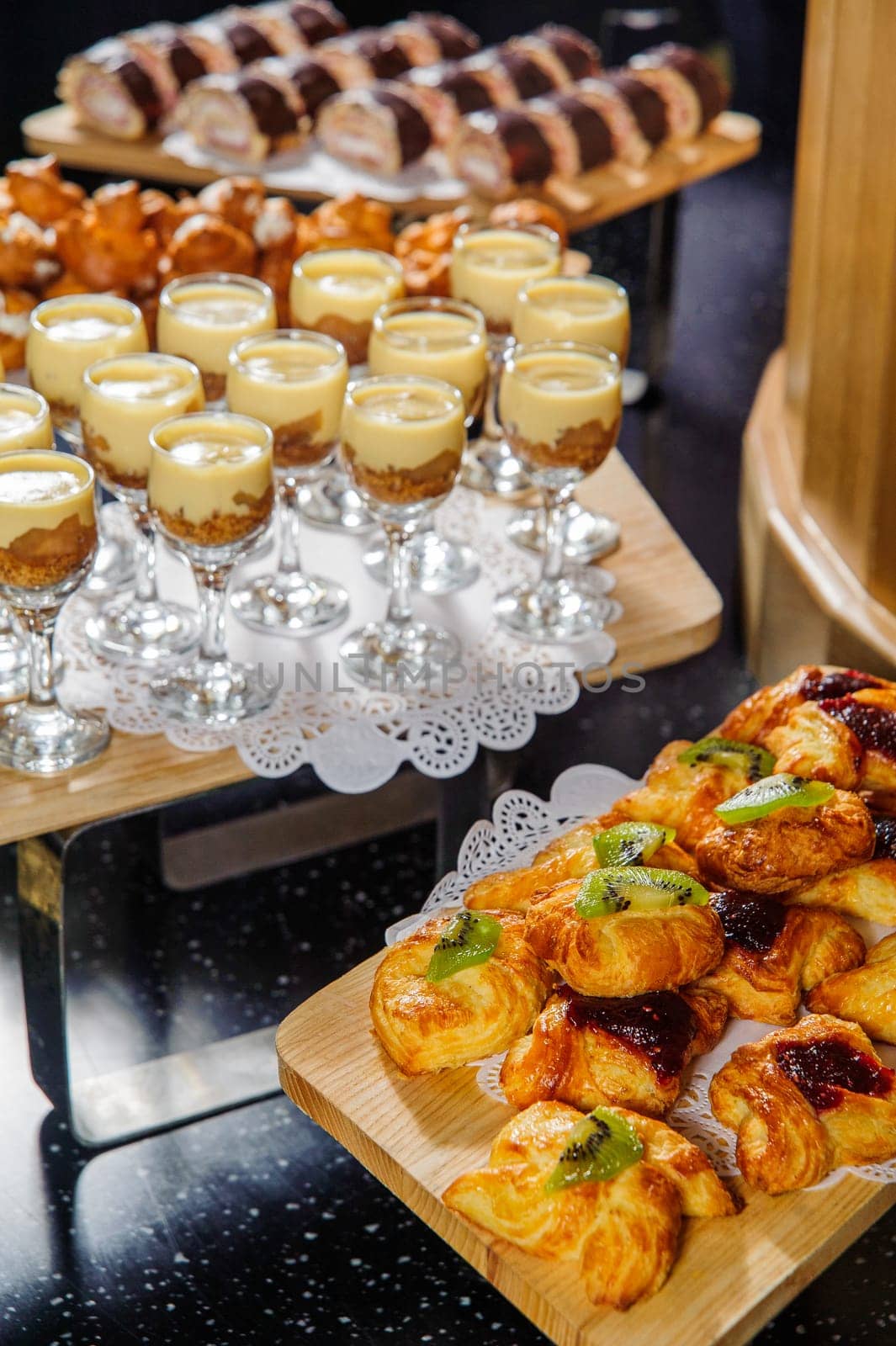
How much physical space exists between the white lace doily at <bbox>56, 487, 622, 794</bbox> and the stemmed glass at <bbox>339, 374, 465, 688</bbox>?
33 mm

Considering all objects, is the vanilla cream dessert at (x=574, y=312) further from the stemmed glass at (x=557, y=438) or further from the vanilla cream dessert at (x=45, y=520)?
the vanilla cream dessert at (x=45, y=520)

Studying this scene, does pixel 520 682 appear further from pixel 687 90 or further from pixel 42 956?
pixel 687 90

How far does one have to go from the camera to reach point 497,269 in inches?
101

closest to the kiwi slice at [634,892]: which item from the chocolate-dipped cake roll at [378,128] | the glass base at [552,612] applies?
the glass base at [552,612]

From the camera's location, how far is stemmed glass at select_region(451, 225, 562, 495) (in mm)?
2566

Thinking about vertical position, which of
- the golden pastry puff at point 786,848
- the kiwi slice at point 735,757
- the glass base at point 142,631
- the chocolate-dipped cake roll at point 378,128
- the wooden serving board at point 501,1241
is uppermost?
the chocolate-dipped cake roll at point 378,128

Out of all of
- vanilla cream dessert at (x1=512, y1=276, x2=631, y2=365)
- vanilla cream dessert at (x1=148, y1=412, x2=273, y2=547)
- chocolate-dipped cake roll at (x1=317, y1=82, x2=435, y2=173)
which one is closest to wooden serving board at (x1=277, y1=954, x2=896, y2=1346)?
vanilla cream dessert at (x1=148, y1=412, x2=273, y2=547)

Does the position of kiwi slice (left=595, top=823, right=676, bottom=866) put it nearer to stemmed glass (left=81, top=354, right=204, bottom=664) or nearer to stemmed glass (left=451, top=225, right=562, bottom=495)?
stemmed glass (left=81, top=354, right=204, bottom=664)

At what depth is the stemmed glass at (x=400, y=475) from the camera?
79.3 inches

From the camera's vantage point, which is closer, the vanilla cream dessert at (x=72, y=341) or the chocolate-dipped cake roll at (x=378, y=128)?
the vanilla cream dessert at (x=72, y=341)

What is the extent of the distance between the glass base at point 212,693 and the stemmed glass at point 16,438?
0.16m

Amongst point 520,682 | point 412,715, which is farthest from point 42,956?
point 520,682

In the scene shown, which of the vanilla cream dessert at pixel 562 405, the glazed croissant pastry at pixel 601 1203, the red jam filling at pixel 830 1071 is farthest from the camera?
the vanilla cream dessert at pixel 562 405

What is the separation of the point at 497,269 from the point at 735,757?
41.0 inches
